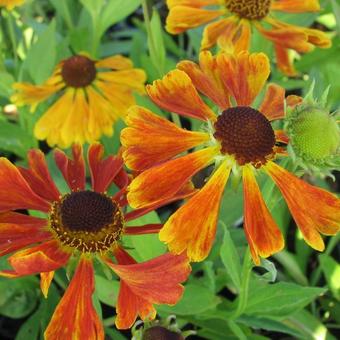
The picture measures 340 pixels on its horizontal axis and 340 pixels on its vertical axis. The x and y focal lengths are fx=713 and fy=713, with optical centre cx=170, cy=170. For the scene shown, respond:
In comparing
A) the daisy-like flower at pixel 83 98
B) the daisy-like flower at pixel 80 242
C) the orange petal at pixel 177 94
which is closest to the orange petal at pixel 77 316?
the daisy-like flower at pixel 80 242

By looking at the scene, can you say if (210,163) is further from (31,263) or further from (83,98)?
(83,98)

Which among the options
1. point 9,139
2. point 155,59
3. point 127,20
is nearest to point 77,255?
point 155,59

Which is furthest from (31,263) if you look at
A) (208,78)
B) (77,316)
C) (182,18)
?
(182,18)

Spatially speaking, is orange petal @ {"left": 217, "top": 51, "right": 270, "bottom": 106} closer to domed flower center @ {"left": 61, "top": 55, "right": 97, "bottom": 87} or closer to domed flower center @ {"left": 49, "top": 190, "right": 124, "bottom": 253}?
domed flower center @ {"left": 49, "top": 190, "right": 124, "bottom": 253}

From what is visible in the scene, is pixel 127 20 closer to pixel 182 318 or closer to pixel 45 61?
pixel 45 61

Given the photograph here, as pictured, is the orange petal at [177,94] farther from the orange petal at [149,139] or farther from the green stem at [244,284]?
the green stem at [244,284]

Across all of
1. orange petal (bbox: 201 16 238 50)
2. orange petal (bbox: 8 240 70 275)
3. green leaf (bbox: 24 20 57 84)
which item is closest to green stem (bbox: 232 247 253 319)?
orange petal (bbox: 8 240 70 275)
